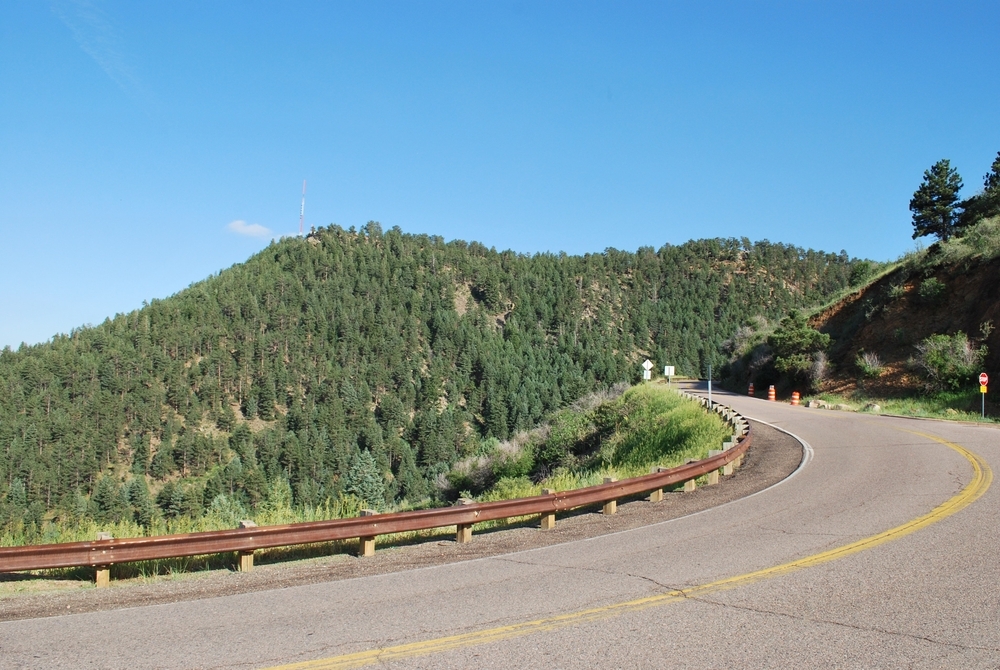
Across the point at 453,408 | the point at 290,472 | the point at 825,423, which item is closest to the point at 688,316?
the point at 453,408

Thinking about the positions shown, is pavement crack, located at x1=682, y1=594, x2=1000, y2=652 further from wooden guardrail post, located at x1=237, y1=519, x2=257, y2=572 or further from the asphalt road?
wooden guardrail post, located at x1=237, y1=519, x2=257, y2=572

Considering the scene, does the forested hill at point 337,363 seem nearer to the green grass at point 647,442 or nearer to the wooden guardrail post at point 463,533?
the green grass at point 647,442

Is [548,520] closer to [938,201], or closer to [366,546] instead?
[366,546]

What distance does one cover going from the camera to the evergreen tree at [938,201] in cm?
4509

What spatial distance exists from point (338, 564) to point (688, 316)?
161 meters

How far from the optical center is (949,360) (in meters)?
28.6

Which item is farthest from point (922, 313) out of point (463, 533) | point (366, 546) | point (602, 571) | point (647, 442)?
point (366, 546)

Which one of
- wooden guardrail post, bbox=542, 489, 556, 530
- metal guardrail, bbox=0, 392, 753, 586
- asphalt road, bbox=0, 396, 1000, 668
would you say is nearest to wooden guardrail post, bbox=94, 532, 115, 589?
metal guardrail, bbox=0, 392, 753, 586

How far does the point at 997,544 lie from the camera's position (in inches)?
297

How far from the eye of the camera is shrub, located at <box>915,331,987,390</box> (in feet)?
91.3

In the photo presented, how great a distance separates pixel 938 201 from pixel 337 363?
125 m

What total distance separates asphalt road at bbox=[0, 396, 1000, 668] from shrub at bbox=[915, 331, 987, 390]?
22.3m

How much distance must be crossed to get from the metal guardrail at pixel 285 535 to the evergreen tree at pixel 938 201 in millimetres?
43698

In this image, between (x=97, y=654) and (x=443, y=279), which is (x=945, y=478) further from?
(x=443, y=279)
